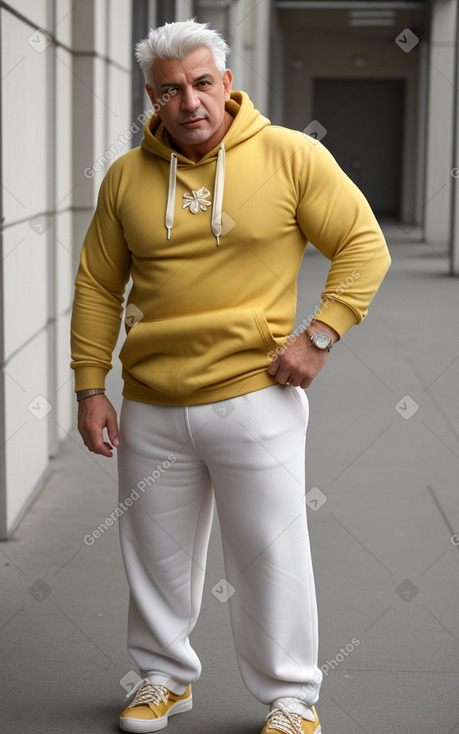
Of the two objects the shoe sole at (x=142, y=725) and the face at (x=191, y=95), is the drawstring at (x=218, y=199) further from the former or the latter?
the shoe sole at (x=142, y=725)

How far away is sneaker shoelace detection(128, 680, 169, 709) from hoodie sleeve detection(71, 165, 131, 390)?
2.78 ft

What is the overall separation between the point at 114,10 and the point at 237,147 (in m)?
5.10

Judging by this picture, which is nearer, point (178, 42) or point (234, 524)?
point (178, 42)

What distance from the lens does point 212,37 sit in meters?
2.41

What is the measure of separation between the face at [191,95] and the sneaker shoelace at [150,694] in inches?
57.4

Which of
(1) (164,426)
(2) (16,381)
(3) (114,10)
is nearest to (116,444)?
(1) (164,426)

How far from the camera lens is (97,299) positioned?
8.91ft

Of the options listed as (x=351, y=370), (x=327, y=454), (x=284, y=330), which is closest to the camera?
(x=284, y=330)

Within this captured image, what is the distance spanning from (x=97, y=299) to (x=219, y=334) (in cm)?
39

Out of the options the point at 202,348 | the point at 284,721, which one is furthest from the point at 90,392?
the point at 284,721

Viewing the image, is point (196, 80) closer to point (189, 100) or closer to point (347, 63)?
point (189, 100)

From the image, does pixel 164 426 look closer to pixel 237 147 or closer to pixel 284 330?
pixel 284 330

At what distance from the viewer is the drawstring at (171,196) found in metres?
2.48

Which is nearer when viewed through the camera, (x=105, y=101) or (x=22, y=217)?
(x=22, y=217)
